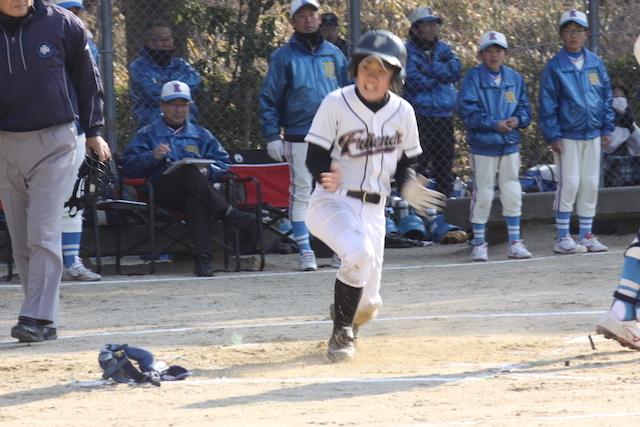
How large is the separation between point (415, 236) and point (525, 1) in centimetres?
573

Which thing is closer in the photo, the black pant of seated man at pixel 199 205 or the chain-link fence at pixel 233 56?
the black pant of seated man at pixel 199 205

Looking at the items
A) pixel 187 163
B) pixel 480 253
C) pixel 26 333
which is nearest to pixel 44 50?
pixel 26 333

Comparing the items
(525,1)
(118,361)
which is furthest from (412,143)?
(525,1)

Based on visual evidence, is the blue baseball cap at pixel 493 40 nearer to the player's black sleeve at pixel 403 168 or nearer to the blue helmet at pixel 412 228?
the blue helmet at pixel 412 228

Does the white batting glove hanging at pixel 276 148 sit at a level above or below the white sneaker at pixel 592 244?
above

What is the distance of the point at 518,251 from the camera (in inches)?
379

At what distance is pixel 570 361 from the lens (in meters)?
5.04

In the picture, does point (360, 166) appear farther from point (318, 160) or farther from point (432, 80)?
point (432, 80)

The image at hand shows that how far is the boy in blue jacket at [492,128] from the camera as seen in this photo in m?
9.45

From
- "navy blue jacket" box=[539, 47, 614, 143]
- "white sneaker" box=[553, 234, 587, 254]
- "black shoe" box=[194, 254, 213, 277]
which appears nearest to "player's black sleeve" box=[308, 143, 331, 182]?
"black shoe" box=[194, 254, 213, 277]

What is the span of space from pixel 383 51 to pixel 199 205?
3.69 m

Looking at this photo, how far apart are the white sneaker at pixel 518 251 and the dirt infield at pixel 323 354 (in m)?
0.59

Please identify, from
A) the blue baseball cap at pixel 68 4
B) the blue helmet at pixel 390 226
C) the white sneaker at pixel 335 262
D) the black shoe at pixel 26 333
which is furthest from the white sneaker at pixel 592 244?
the black shoe at pixel 26 333

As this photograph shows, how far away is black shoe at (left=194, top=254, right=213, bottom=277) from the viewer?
8742 mm
